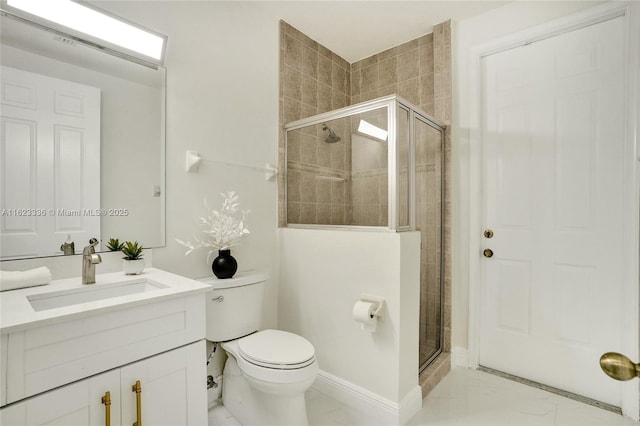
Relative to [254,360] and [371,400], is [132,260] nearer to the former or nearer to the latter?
[254,360]

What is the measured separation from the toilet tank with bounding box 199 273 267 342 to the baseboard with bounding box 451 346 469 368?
1488 millimetres

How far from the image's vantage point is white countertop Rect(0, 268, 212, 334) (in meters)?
0.90

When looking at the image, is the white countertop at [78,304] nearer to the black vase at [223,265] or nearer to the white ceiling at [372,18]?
the black vase at [223,265]

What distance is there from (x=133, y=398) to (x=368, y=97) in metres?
2.76

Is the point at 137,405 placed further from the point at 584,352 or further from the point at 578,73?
the point at 578,73

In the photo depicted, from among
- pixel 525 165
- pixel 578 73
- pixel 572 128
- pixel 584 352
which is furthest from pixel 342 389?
pixel 578 73

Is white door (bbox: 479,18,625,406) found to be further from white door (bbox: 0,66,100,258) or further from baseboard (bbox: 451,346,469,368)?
white door (bbox: 0,66,100,258)

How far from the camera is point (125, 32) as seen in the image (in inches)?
61.7

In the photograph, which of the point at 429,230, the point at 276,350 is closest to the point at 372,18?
the point at 429,230

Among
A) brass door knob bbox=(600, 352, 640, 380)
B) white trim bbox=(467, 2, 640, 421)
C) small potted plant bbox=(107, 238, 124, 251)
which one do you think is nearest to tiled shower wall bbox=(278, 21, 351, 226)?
small potted plant bbox=(107, 238, 124, 251)

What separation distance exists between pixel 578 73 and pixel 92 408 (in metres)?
2.88

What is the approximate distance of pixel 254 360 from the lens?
1505 mm

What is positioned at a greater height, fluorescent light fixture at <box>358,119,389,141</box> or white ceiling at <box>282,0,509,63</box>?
white ceiling at <box>282,0,509,63</box>

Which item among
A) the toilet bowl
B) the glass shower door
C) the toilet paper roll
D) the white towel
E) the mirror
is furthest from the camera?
the glass shower door
